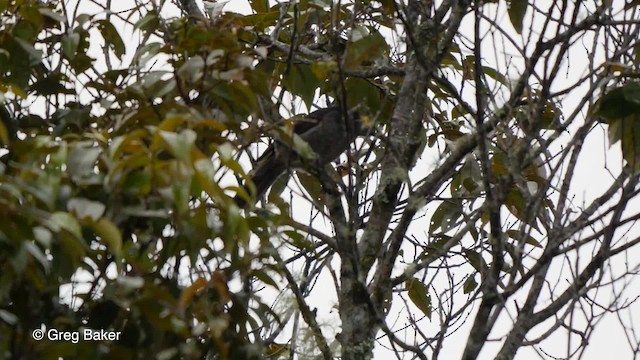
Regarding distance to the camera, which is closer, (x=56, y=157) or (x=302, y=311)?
(x=56, y=157)

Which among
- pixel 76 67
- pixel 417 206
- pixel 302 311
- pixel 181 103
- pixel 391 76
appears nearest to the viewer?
pixel 181 103

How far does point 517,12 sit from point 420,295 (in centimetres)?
130

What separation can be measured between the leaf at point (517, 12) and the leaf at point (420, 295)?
1212mm

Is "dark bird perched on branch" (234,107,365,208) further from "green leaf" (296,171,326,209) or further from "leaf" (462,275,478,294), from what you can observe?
"leaf" (462,275,478,294)

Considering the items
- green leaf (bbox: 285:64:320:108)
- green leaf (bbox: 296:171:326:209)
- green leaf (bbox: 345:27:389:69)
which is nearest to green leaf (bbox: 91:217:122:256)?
green leaf (bbox: 345:27:389:69)

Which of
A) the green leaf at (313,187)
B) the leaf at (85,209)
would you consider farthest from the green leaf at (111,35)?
the leaf at (85,209)

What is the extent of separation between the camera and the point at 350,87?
140 inches

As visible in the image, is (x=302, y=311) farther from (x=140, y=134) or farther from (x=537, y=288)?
(x=140, y=134)

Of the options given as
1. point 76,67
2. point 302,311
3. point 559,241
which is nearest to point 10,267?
point 76,67

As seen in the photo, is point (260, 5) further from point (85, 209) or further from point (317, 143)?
point (85, 209)

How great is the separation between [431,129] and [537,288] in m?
1.16

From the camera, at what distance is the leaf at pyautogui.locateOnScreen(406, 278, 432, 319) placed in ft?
12.6

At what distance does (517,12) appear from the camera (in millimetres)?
3094

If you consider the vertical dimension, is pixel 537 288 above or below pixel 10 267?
above
